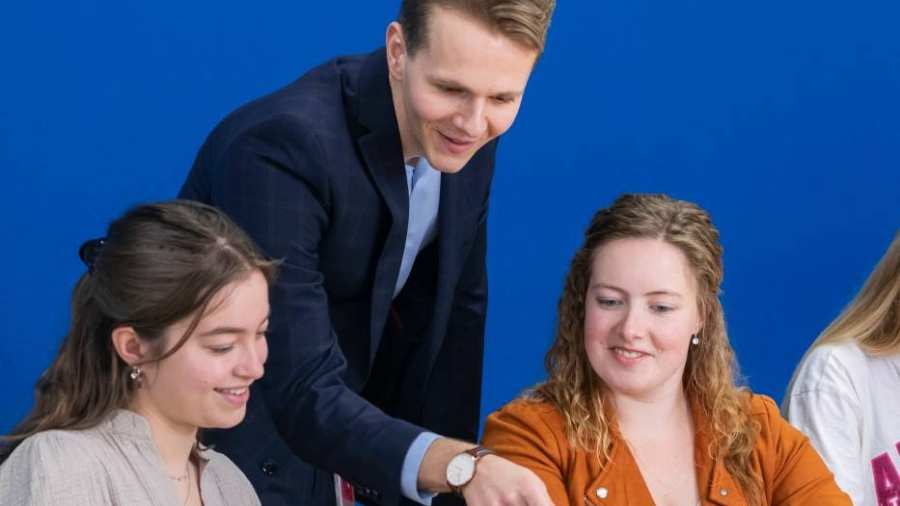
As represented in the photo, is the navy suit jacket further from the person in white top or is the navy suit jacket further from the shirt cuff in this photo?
the person in white top

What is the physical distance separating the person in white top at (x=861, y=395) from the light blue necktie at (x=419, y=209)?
2.07ft

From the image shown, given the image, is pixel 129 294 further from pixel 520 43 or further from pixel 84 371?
pixel 520 43

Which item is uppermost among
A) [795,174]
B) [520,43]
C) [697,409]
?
[795,174]

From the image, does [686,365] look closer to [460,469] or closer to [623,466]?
[623,466]

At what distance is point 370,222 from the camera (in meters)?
2.10

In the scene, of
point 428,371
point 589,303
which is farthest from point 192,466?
point 589,303

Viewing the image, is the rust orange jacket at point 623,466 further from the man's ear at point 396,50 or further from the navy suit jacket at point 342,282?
the man's ear at point 396,50

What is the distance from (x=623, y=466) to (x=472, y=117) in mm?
520

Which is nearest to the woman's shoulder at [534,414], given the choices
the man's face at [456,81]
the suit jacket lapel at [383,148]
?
the suit jacket lapel at [383,148]

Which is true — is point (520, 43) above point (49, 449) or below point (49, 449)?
above

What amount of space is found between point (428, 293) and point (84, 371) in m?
0.54

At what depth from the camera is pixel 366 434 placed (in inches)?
74.1

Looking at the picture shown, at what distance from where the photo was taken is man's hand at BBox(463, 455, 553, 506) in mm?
1694

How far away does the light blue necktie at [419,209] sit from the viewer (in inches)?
86.7
